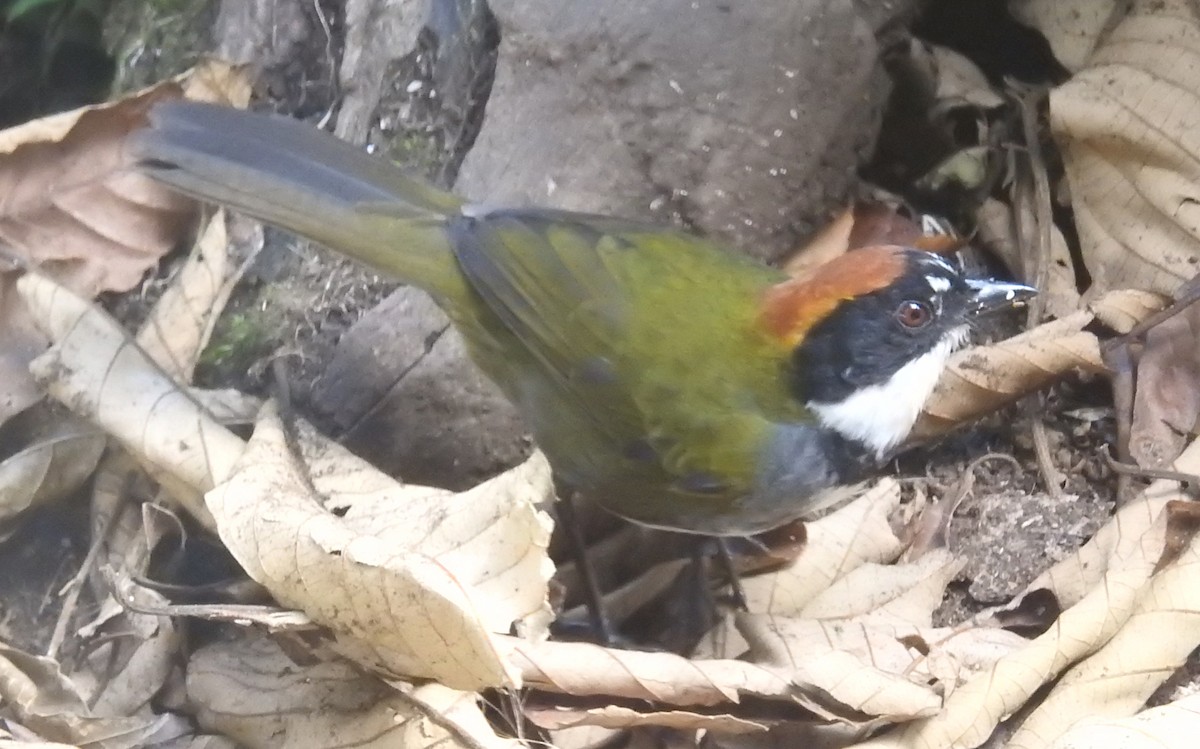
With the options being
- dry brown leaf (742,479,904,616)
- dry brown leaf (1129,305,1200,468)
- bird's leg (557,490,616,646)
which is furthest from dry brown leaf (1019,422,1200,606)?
bird's leg (557,490,616,646)

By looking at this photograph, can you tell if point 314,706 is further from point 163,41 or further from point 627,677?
point 163,41

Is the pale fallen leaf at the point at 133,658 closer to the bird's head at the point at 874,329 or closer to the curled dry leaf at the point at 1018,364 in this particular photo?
the bird's head at the point at 874,329

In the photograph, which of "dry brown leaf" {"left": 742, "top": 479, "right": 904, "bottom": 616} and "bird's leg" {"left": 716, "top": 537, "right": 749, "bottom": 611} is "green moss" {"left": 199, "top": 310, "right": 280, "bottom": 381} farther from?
"dry brown leaf" {"left": 742, "top": 479, "right": 904, "bottom": 616}

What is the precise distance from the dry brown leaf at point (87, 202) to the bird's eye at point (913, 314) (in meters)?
1.72

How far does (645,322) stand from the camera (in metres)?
2.70

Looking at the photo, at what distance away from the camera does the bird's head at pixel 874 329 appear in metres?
2.55

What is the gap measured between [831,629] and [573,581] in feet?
1.83

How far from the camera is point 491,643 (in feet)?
6.66

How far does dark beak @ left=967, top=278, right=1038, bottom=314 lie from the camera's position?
103 inches

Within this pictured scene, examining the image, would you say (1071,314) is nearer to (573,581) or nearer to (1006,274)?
(1006,274)

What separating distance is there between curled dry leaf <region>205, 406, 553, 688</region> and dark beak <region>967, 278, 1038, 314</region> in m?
0.92

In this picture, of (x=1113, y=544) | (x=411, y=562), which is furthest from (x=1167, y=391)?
(x=411, y=562)

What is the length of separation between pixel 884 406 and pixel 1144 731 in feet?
2.67

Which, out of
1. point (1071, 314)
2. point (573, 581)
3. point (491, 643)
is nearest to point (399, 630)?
point (491, 643)
